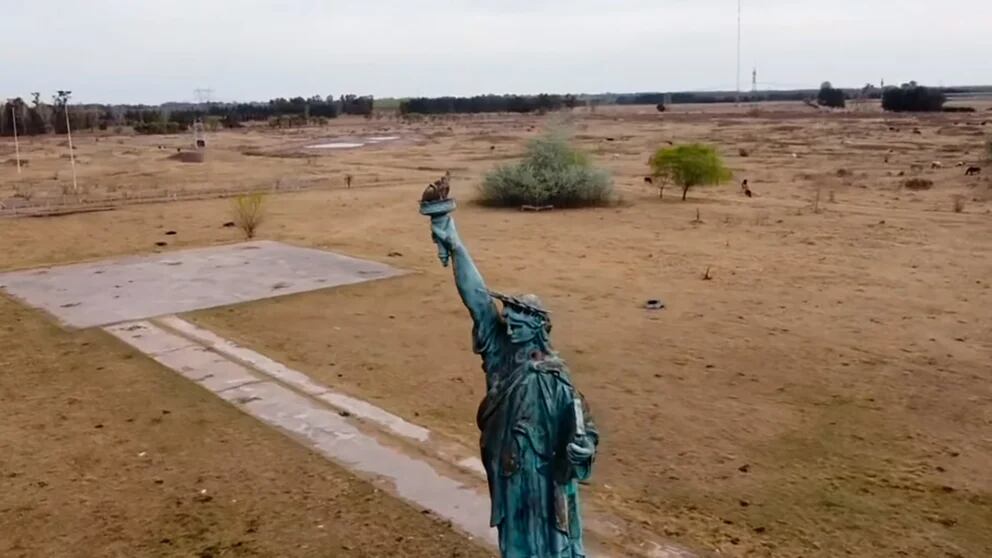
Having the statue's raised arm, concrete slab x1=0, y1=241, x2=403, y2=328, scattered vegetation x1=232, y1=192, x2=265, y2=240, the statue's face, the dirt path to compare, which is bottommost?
the dirt path

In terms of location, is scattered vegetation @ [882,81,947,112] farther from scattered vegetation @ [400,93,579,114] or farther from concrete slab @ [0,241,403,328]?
concrete slab @ [0,241,403,328]

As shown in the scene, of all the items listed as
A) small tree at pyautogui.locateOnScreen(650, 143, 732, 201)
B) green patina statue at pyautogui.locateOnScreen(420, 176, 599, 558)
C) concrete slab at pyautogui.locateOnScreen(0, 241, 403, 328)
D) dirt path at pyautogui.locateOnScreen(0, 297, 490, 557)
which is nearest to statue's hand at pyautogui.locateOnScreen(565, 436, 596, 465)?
green patina statue at pyautogui.locateOnScreen(420, 176, 599, 558)

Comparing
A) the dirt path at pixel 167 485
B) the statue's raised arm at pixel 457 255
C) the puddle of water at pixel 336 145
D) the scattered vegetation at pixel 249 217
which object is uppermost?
the statue's raised arm at pixel 457 255

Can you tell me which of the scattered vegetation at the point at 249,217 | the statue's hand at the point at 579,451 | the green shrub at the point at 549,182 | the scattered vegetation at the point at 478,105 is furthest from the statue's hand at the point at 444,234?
the scattered vegetation at the point at 478,105

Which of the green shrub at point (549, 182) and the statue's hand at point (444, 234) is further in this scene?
the green shrub at point (549, 182)

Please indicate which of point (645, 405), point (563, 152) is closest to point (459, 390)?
point (645, 405)

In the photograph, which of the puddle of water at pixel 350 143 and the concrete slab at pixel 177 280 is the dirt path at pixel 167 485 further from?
the puddle of water at pixel 350 143

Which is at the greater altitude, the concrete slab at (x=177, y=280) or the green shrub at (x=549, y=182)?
the green shrub at (x=549, y=182)
